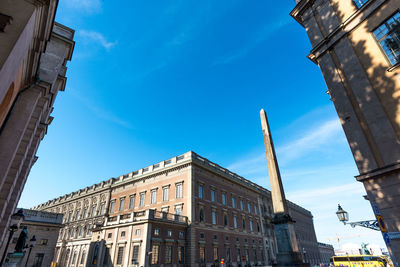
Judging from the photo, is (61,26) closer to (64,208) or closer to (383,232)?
(383,232)

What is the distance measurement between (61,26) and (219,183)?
1139 inches

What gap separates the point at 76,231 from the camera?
132ft

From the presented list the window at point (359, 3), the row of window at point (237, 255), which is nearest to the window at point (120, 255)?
the row of window at point (237, 255)

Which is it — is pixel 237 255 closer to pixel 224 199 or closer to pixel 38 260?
pixel 224 199

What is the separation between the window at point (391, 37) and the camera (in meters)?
8.80

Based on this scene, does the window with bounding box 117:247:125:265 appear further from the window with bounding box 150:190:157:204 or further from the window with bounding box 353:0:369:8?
the window with bounding box 353:0:369:8

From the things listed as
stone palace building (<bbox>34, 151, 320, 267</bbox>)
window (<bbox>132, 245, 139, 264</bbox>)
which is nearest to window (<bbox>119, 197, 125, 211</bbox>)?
stone palace building (<bbox>34, 151, 320, 267</bbox>)

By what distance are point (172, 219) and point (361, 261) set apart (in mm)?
Result: 23463

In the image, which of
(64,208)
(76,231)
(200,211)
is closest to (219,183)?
(200,211)

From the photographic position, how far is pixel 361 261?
966 inches

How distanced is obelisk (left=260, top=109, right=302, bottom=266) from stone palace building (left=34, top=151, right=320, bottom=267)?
1506cm

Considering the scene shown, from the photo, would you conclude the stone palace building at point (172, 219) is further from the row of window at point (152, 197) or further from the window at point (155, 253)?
the row of window at point (152, 197)

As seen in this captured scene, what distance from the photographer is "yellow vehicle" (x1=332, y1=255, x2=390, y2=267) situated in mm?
23522

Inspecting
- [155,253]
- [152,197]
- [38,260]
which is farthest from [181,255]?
[38,260]
